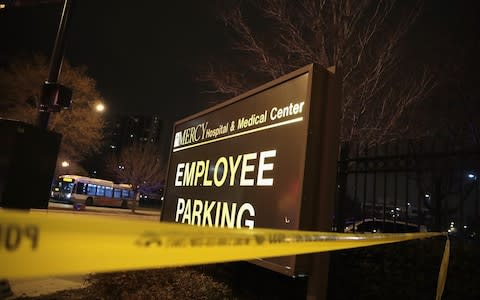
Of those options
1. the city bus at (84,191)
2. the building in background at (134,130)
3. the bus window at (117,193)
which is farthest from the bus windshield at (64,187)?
the building in background at (134,130)

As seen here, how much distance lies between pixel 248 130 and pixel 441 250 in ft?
8.37

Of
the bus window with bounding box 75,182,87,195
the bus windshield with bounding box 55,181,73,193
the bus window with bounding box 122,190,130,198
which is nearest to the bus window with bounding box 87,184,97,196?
the bus window with bounding box 75,182,87,195

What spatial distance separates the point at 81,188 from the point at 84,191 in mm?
430

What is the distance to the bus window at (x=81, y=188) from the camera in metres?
33.4

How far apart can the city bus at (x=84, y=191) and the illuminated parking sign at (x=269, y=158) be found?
31234mm

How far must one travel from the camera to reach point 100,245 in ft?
4.00

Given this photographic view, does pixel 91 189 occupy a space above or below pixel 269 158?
below

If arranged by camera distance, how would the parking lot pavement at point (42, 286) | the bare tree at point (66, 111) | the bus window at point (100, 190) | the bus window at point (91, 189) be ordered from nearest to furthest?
the parking lot pavement at point (42, 286)
the bare tree at point (66, 111)
the bus window at point (91, 189)
the bus window at point (100, 190)

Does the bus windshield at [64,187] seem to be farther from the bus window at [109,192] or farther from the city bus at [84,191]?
the bus window at [109,192]

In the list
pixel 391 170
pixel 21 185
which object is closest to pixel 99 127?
pixel 21 185

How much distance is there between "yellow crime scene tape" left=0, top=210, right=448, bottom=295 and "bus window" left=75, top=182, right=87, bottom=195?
35115 mm

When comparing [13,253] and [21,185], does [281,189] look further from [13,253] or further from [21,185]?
[21,185]

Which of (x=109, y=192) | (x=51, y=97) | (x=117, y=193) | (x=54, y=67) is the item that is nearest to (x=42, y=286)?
(x=51, y=97)

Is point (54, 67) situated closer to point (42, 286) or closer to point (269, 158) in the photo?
point (42, 286)
